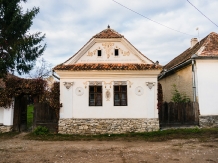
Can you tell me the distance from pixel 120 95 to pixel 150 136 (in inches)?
114

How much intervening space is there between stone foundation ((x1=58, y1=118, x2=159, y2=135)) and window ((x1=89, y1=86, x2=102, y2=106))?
100 centimetres

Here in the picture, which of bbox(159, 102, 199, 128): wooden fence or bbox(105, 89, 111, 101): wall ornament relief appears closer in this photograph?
bbox(105, 89, 111, 101): wall ornament relief

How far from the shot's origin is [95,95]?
12.9 meters

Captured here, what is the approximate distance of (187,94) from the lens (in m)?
15.3

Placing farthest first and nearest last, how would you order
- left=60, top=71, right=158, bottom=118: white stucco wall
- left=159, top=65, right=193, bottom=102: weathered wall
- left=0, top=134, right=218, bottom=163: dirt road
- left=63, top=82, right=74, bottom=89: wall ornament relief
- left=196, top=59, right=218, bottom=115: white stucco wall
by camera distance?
left=159, top=65, right=193, bottom=102: weathered wall, left=196, top=59, right=218, bottom=115: white stucco wall, left=63, top=82, right=74, bottom=89: wall ornament relief, left=60, top=71, right=158, bottom=118: white stucco wall, left=0, top=134, right=218, bottom=163: dirt road

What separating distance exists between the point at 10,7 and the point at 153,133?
10713mm

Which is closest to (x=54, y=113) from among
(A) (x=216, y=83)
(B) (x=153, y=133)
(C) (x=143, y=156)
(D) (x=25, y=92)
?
(D) (x=25, y=92)

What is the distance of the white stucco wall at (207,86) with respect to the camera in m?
13.4

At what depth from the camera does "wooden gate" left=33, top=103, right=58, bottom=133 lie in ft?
42.6

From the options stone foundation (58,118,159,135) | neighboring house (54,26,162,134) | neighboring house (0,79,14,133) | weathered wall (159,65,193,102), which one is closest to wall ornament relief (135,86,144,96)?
neighboring house (54,26,162,134)

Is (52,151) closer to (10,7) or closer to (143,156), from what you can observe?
(143,156)

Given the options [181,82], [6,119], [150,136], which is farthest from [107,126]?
[181,82]

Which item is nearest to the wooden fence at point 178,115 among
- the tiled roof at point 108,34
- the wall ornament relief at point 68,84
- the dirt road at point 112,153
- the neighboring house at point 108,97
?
the neighboring house at point 108,97

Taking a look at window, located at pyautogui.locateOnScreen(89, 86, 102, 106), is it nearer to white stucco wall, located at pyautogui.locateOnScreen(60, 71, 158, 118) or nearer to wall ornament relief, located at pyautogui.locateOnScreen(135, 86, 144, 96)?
white stucco wall, located at pyautogui.locateOnScreen(60, 71, 158, 118)
